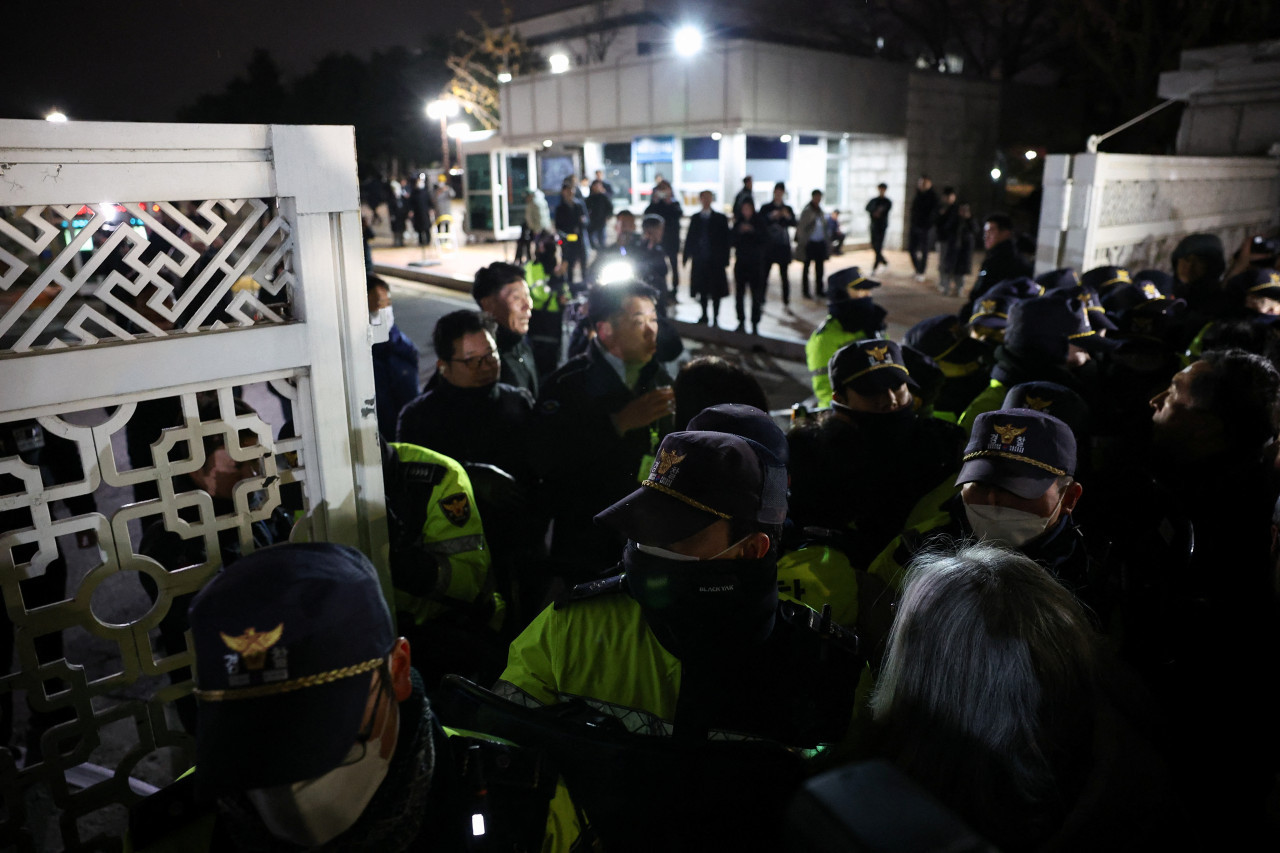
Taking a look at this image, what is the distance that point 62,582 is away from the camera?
365 centimetres

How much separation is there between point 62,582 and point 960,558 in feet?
12.4

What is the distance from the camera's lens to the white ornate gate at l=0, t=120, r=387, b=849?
1.81 metres

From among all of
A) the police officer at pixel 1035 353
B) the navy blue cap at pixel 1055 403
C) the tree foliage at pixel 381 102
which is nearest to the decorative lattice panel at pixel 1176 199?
the police officer at pixel 1035 353

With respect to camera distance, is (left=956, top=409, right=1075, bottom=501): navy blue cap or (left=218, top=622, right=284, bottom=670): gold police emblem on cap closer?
(left=218, top=622, right=284, bottom=670): gold police emblem on cap

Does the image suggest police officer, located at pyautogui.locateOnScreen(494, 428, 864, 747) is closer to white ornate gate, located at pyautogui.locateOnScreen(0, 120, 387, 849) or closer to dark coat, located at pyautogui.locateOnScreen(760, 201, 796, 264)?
white ornate gate, located at pyautogui.locateOnScreen(0, 120, 387, 849)

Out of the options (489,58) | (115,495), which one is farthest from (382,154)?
(115,495)

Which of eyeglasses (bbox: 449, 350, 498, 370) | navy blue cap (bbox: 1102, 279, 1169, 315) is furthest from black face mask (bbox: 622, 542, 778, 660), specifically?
navy blue cap (bbox: 1102, 279, 1169, 315)

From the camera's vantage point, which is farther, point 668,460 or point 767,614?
point 668,460

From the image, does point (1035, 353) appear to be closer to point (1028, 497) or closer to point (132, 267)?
point (1028, 497)

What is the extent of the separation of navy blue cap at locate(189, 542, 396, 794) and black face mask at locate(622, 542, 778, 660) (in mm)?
704

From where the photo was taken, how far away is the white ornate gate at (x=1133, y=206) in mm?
10352

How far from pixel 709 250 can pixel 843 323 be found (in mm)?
7578

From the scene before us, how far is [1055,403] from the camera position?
326 centimetres

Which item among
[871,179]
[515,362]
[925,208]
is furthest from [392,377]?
[871,179]
